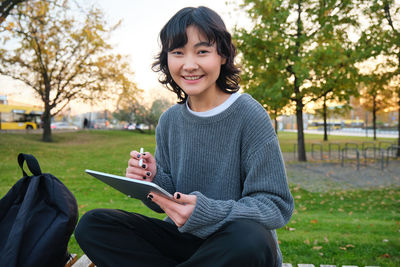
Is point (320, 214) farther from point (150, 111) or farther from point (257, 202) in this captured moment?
point (150, 111)

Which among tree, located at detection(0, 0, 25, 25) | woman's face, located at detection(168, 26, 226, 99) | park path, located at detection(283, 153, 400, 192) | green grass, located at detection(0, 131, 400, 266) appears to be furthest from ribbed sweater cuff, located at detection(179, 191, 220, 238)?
tree, located at detection(0, 0, 25, 25)

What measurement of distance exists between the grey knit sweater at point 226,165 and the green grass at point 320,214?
68.9 inches

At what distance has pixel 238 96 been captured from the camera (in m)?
2.03

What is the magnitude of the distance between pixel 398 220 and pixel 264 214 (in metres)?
5.40

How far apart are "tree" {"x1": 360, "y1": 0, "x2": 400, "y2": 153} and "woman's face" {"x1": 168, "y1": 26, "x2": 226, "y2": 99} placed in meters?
12.5

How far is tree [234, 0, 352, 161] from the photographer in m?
12.7

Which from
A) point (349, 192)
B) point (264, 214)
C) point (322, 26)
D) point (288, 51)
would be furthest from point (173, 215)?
point (322, 26)

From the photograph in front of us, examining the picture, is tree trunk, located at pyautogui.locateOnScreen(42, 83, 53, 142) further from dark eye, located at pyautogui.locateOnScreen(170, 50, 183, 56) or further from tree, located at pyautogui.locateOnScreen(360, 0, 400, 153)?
dark eye, located at pyautogui.locateOnScreen(170, 50, 183, 56)

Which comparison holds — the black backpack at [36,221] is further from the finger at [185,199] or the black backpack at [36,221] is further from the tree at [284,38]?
the tree at [284,38]

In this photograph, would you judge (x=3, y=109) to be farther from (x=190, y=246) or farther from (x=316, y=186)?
(x=190, y=246)

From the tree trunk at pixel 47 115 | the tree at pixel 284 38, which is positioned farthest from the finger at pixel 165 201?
the tree trunk at pixel 47 115

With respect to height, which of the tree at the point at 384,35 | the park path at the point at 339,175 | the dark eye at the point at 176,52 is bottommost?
the park path at the point at 339,175

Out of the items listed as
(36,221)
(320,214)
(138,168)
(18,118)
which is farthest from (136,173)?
(18,118)

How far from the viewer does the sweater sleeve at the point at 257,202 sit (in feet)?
5.07
